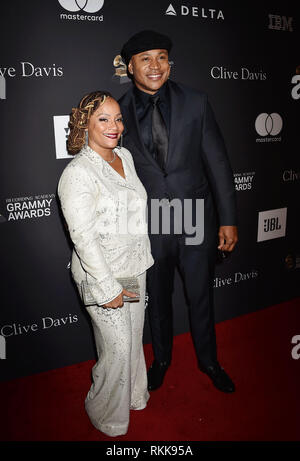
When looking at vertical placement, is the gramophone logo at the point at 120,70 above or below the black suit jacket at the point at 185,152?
above

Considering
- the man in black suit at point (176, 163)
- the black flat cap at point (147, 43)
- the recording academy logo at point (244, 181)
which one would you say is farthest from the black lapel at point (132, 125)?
the recording academy logo at point (244, 181)

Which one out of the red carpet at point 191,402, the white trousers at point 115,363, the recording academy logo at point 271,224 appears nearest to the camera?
the white trousers at point 115,363

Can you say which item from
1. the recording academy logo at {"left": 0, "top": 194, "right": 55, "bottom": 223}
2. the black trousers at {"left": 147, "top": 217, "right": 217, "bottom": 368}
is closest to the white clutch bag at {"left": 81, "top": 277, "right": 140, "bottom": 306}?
the black trousers at {"left": 147, "top": 217, "right": 217, "bottom": 368}

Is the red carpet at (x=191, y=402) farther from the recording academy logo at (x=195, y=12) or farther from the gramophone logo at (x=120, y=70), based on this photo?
the recording academy logo at (x=195, y=12)

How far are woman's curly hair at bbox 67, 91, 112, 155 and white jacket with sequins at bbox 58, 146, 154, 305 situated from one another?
65 millimetres

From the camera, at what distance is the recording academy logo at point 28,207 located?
2.57 metres

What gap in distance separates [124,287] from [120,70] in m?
1.54

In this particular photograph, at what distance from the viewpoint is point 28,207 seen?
2617 millimetres

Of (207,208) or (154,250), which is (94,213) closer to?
(154,250)

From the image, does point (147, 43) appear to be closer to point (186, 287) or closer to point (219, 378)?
point (186, 287)

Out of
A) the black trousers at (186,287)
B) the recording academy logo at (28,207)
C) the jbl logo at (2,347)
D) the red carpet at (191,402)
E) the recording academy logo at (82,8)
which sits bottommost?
the red carpet at (191,402)

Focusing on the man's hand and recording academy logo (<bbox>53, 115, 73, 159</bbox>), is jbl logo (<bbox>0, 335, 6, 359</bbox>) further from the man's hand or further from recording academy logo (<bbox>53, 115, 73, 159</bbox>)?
the man's hand

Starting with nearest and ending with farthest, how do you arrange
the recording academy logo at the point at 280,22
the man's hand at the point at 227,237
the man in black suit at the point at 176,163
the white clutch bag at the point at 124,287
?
1. the white clutch bag at the point at 124,287
2. the man in black suit at the point at 176,163
3. the man's hand at the point at 227,237
4. the recording academy logo at the point at 280,22
